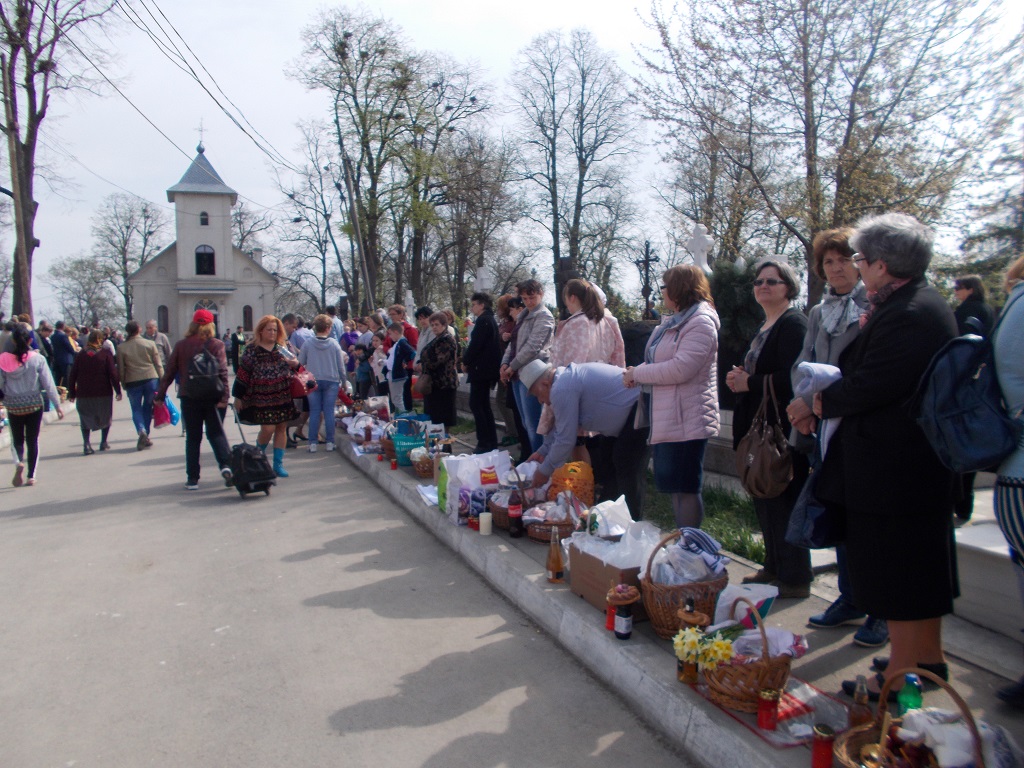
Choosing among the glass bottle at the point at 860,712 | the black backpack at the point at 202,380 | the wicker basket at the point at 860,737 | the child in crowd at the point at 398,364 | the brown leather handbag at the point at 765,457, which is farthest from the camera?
the child in crowd at the point at 398,364

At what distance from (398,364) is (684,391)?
670 cm

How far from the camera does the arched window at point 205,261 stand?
55688mm

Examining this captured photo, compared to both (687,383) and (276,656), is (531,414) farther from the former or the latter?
(276,656)

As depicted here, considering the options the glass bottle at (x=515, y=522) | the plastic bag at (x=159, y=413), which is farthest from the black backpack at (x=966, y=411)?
the plastic bag at (x=159, y=413)

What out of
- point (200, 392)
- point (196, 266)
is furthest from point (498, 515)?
point (196, 266)

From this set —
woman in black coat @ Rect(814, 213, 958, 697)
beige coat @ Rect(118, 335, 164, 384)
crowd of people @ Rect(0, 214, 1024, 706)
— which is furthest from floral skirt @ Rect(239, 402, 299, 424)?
woman in black coat @ Rect(814, 213, 958, 697)

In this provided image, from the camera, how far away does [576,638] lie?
3.88m

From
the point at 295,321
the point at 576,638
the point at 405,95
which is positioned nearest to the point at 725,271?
the point at 295,321

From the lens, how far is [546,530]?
514cm

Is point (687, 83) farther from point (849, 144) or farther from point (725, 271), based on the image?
point (725, 271)

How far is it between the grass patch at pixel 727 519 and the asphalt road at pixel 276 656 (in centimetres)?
152

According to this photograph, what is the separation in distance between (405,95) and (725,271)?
1001 inches

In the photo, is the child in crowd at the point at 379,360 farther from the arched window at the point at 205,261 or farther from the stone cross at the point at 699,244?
the arched window at the point at 205,261

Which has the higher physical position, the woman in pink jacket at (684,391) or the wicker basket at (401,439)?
the woman in pink jacket at (684,391)
